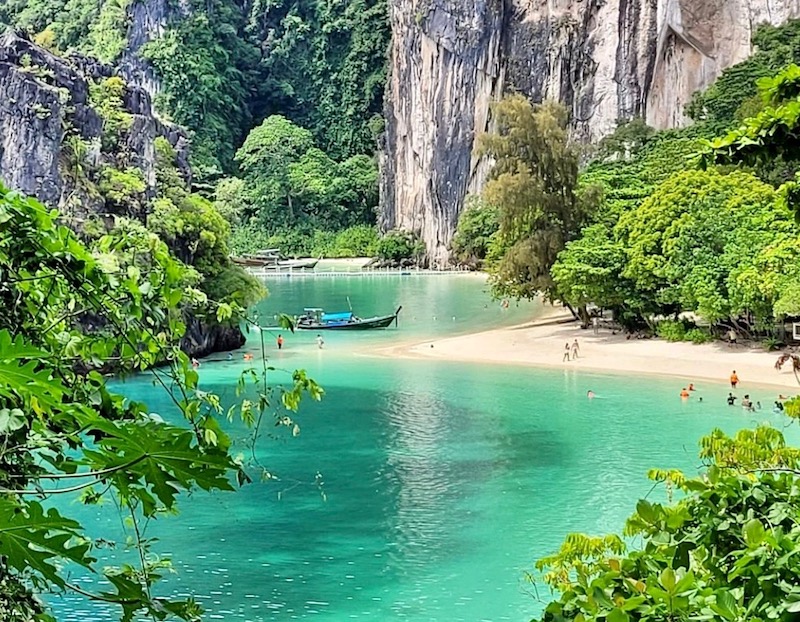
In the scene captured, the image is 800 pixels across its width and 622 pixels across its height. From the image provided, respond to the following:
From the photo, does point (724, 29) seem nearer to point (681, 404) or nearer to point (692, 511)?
point (681, 404)

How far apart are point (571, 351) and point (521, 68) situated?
85.2 ft

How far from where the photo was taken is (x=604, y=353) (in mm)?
21234

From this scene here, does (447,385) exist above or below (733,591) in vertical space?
below

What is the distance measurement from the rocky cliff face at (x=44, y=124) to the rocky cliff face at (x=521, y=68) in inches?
841

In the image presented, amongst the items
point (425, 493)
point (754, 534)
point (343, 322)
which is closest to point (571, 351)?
point (343, 322)

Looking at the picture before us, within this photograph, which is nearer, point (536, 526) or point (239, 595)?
point (239, 595)

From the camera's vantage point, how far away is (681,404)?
52.6 feet

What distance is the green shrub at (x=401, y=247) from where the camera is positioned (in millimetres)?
49688

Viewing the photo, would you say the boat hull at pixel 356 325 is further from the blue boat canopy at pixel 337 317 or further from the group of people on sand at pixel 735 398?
the group of people on sand at pixel 735 398

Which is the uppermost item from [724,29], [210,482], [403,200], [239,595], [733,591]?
[724,29]

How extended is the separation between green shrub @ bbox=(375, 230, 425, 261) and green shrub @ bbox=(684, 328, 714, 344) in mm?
29042

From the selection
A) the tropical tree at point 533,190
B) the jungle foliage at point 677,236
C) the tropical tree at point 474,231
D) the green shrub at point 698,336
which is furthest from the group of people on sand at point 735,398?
the tropical tree at point 474,231

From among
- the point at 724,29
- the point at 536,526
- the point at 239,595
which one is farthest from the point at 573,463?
the point at 724,29

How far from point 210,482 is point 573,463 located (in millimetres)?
11776
